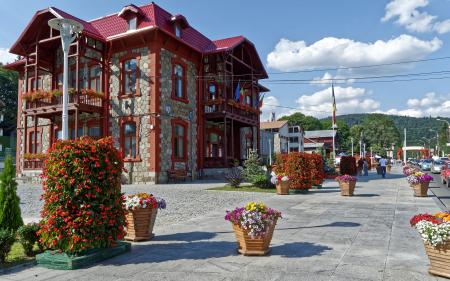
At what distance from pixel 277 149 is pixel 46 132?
38696 mm

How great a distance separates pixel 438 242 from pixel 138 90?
1933cm

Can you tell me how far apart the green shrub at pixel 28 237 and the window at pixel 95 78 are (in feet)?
60.5

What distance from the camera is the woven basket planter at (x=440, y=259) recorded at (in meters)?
4.90

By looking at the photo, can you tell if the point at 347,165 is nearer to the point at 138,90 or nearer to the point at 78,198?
the point at 138,90

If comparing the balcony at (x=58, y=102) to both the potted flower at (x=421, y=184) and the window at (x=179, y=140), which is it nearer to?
the window at (x=179, y=140)

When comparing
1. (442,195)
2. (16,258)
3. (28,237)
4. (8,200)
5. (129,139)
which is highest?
(129,139)

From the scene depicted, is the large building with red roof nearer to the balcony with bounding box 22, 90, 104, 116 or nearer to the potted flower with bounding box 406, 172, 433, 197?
the balcony with bounding box 22, 90, 104, 116

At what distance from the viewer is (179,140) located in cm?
2358

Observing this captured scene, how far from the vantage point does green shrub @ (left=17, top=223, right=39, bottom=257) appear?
6316 mm

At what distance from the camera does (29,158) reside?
24.8 m

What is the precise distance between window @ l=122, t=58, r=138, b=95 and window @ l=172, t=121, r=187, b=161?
10.5 ft

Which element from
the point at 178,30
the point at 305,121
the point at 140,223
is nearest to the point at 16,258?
the point at 140,223

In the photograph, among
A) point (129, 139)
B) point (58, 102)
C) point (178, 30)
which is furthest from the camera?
point (178, 30)

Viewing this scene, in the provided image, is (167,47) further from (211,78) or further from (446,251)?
(446,251)
